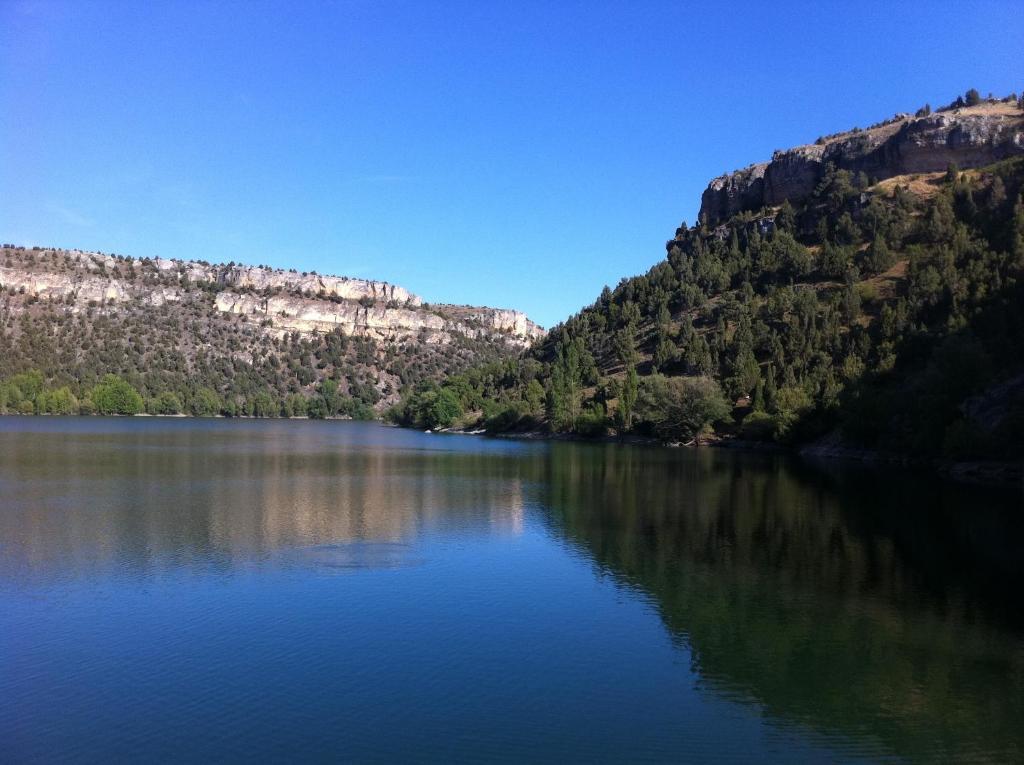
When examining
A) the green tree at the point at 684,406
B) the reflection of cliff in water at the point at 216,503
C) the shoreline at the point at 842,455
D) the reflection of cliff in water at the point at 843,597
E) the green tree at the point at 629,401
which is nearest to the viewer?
the reflection of cliff in water at the point at 843,597

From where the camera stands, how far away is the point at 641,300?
409 feet

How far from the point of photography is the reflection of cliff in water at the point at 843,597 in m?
12.8

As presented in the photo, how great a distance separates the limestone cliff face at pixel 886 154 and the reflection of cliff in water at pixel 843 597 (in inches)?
3776

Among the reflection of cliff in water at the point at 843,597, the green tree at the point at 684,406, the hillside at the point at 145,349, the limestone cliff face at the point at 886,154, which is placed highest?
the limestone cliff face at the point at 886,154

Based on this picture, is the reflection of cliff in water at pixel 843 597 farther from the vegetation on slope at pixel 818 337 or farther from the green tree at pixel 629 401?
the green tree at pixel 629 401

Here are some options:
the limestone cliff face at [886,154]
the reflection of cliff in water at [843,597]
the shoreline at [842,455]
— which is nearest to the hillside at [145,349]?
the shoreline at [842,455]

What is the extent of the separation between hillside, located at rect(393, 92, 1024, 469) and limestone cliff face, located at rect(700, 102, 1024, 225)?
30 centimetres

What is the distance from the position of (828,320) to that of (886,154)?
5284 cm

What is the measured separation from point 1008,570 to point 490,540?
53.1 ft

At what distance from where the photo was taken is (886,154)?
124 metres

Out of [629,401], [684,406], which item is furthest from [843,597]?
[629,401]

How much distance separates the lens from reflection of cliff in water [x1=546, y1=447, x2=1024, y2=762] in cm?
1278

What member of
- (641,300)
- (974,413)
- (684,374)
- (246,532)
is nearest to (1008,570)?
(246,532)

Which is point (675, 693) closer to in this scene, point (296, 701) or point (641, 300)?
point (296, 701)
